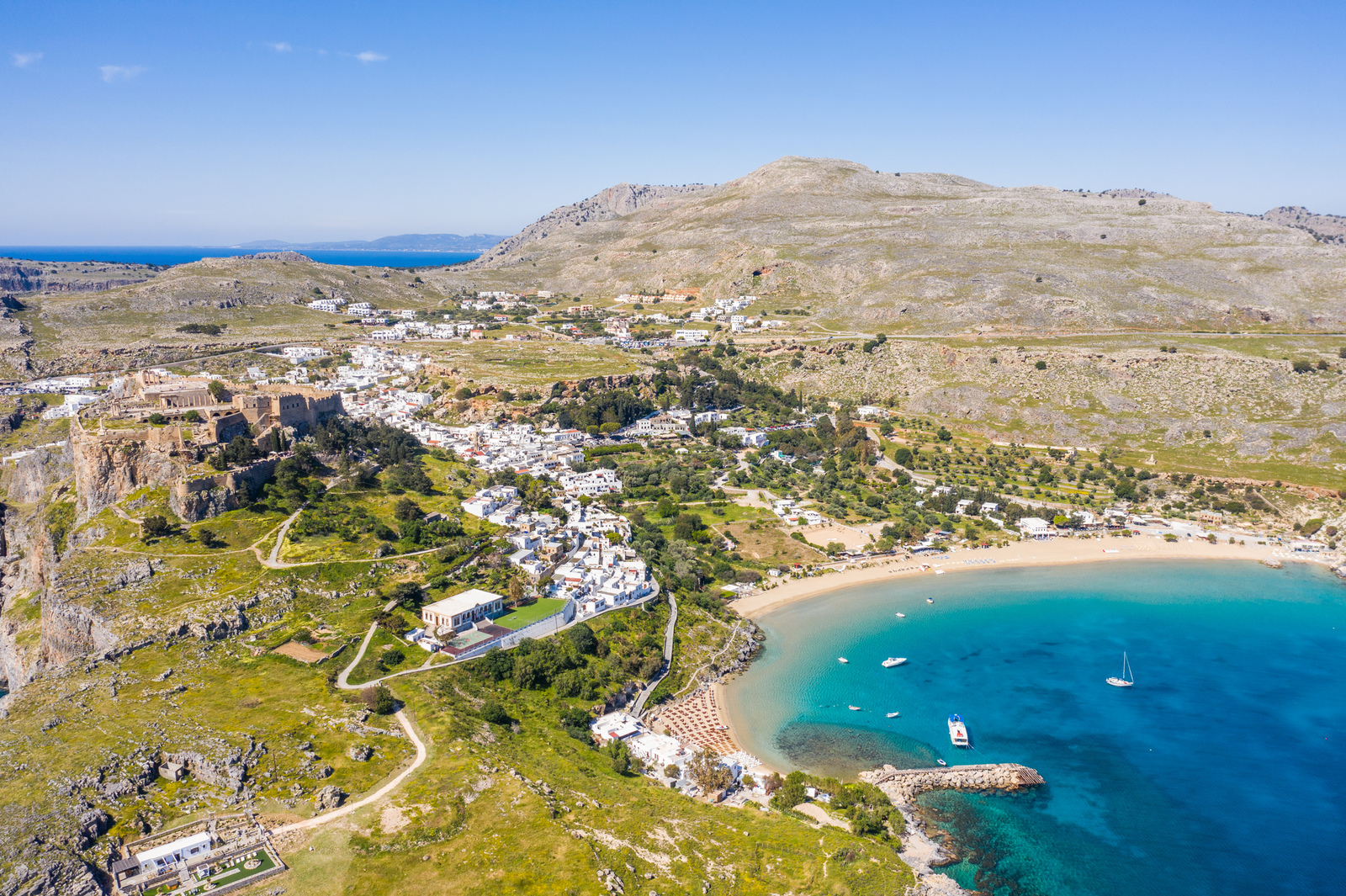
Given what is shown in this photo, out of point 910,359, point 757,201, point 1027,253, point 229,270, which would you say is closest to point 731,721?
point 910,359

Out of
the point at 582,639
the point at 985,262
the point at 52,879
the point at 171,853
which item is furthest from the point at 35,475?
the point at 985,262

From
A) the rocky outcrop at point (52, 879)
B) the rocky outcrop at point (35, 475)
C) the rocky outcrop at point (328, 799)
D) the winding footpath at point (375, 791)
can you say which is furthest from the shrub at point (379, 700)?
the rocky outcrop at point (35, 475)

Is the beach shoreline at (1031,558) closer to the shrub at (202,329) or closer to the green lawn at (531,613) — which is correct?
the green lawn at (531,613)

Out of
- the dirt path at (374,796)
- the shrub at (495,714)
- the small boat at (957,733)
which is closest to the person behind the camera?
the dirt path at (374,796)

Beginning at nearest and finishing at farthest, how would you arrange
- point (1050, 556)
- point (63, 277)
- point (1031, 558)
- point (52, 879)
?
point (52, 879) < point (1031, 558) < point (1050, 556) < point (63, 277)

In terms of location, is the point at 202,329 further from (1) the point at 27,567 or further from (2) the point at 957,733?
(2) the point at 957,733

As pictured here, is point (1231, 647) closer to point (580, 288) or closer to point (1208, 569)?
point (1208, 569)
